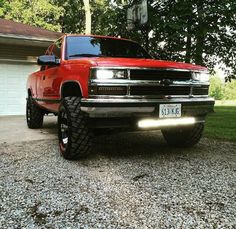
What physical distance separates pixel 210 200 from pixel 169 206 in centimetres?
44

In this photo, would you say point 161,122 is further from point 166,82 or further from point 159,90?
point 166,82

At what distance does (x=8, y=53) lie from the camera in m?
14.2

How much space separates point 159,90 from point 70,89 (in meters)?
1.40

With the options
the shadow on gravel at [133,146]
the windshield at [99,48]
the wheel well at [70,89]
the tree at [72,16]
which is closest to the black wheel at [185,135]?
the shadow on gravel at [133,146]

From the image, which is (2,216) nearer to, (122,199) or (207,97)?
(122,199)

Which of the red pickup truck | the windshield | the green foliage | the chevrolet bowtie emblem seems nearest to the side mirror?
the red pickup truck

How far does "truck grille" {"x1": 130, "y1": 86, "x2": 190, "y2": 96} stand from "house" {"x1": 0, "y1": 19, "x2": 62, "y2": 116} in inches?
391

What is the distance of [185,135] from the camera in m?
5.92

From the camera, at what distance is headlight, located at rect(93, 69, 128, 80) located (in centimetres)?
449

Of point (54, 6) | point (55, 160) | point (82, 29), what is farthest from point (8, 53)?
point (82, 29)

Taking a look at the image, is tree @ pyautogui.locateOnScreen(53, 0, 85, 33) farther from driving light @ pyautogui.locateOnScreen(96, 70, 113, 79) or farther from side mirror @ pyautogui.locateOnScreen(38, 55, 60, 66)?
driving light @ pyautogui.locateOnScreen(96, 70, 113, 79)

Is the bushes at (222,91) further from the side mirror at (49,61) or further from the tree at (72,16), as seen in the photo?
the side mirror at (49,61)

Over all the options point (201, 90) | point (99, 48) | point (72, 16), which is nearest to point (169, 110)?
point (201, 90)

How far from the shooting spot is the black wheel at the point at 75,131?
15.4 feet
